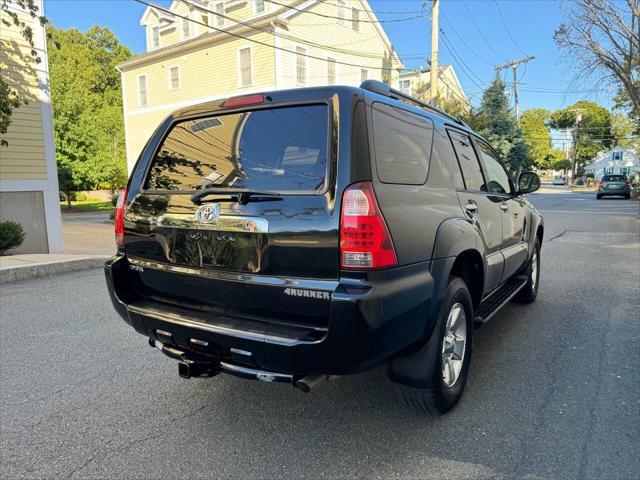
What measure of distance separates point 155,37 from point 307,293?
27.5m

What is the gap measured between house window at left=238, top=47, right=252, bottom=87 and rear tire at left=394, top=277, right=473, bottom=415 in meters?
19.6

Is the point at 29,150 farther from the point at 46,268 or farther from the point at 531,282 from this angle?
the point at 531,282

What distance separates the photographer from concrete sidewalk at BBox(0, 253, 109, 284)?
7246mm

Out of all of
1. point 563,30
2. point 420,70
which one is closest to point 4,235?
point 563,30

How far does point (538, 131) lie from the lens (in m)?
85.0

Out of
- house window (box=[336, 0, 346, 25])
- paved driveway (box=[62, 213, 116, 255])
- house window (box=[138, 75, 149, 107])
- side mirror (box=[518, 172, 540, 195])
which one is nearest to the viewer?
side mirror (box=[518, 172, 540, 195])

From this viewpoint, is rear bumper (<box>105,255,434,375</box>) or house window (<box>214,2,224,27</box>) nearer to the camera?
rear bumper (<box>105,255,434,375</box>)

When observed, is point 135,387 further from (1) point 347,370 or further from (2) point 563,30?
(2) point 563,30

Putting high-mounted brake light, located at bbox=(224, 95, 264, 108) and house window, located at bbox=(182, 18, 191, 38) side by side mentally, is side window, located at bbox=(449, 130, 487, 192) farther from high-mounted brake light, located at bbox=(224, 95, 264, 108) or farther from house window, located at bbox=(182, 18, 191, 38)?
house window, located at bbox=(182, 18, 191, 38)

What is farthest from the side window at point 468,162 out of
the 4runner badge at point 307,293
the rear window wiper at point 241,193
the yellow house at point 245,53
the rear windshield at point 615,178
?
the rear windshield at point 615,178

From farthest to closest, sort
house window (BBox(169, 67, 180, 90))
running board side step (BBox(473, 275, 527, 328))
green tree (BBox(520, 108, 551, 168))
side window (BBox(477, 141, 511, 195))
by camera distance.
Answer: green tree (BBox(520, 108, 551, 168))
house window (BBox(169, 67, 180, 90))
side window (BBox(477, 141, 511, 195))
running board side step (BBox(473, 275, 527, 328))

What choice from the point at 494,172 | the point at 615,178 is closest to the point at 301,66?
the point at 494,172

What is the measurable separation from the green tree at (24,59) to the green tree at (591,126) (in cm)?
8303

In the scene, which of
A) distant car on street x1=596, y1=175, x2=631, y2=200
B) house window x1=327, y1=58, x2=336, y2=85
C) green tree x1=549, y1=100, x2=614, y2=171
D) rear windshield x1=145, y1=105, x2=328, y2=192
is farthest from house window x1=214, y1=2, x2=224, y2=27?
green tree x1=549, y1=100, x2=614, y2=171
